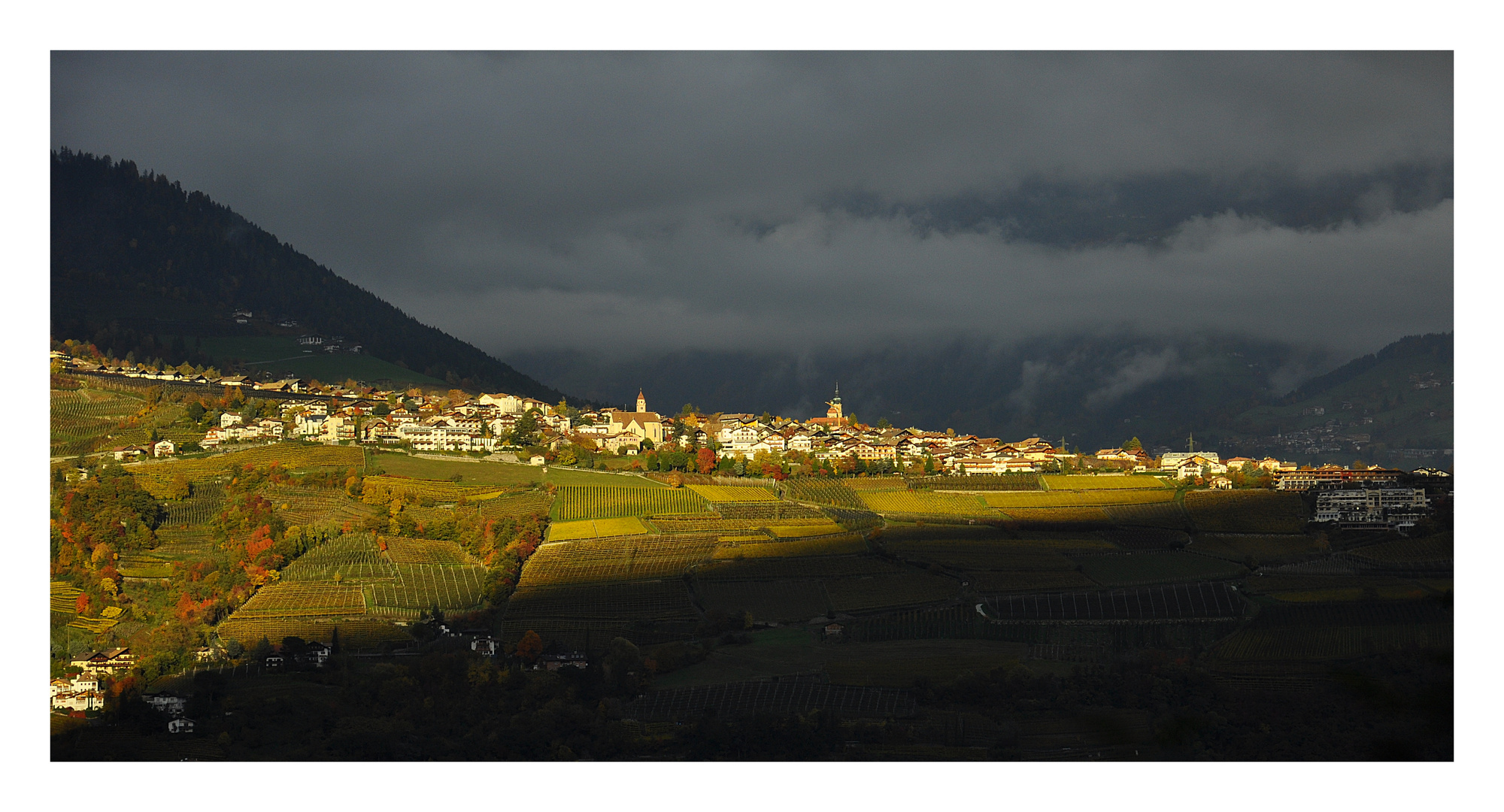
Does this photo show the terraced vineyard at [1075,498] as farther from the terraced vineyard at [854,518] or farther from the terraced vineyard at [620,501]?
the terraced vineyard at [620,501]

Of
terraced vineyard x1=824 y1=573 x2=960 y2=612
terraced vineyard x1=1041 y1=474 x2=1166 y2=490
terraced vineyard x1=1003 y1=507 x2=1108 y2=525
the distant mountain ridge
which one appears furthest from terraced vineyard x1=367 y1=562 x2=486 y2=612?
terraced vineyard x1=1041 y1=474 x2=1166 y2=490

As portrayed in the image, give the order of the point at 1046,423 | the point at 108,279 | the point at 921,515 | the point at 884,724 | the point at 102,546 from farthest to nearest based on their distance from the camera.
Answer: the point at 108,279 < the point at 1046,423 < the point at 921,515 < the point at 102,546 < the point at 884,724

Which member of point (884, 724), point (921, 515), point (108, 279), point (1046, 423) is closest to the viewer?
point (884, 724)

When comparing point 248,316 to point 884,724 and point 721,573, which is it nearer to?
point 721,573

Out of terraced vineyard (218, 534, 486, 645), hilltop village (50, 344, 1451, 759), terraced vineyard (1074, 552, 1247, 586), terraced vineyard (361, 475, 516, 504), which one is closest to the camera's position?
hilltop village (50, 344, 1451, 759)

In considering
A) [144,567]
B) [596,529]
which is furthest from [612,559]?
[144,567]

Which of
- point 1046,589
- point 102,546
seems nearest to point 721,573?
point 1046,589

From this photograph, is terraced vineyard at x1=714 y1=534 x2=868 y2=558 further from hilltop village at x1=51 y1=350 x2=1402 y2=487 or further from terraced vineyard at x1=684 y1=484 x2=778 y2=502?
hilltop village at x1=51 y1=350 x2=1402 y2=487
